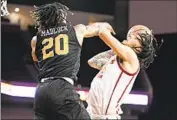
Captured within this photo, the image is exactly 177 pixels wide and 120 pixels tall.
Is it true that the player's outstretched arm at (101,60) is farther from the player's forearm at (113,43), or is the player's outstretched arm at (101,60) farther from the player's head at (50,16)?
the player's head at (50,16)

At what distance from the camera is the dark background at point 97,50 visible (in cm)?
873

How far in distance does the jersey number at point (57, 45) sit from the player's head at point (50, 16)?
102 millimetres

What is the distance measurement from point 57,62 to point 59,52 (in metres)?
0.07

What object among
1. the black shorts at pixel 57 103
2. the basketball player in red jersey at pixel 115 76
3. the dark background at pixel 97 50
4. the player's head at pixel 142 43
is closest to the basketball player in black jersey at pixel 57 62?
the black shorts at pixel 57 103

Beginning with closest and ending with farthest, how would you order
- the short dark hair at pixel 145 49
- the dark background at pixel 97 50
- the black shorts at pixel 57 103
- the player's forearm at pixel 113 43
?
the black shorts at pixel 57 103
the player's forearm at pixel 113 43
the short dark hair at pixel 145 49
the dark background at pixel 97 50

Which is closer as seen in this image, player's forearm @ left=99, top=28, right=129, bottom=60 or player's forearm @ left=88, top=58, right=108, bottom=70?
player's forearm @ left=99, top=28, right=129, bottom=60

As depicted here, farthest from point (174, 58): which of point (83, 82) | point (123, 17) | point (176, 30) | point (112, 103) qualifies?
point (112, 103)

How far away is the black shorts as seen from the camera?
3.25m

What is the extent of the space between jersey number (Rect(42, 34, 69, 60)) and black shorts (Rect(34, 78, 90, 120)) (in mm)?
191

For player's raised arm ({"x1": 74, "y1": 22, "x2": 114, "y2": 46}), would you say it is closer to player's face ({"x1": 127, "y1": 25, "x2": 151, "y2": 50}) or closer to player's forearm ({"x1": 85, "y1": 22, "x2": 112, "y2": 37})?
player's forearm ({"x1": 85, "y1": 22, "x2": 112, "y2": 37})

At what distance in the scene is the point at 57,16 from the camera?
11.3ft

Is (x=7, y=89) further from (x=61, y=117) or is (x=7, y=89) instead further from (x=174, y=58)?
(x=61, y=117)

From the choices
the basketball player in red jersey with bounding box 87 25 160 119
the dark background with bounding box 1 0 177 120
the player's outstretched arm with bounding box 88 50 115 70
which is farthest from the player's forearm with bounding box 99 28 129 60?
the dark background with bounding box 1 0 177 120

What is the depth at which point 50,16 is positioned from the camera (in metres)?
3.45
